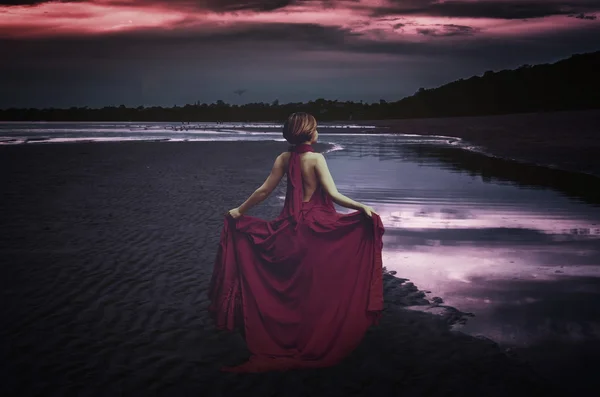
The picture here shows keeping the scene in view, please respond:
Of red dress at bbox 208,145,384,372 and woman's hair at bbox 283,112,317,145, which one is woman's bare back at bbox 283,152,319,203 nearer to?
red dress at bbox 208,145,384,372

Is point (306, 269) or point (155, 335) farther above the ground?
point (306, 269)

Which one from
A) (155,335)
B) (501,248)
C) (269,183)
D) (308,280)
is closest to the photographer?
(308,280)

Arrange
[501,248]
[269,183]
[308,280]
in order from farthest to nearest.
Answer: [501,248] < [269,183] < [308,280]

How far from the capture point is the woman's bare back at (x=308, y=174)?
18.0 feet

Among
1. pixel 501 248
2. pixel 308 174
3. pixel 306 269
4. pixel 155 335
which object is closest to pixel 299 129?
pixel 308 174

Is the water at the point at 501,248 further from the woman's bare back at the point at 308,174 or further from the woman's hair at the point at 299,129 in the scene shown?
the woman's hair at the point at 299,129

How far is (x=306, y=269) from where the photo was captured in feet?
17.8

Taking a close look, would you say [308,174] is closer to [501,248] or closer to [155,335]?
[155,335]

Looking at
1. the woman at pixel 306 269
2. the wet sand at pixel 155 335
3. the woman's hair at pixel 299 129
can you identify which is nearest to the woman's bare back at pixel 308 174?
the woman at pixel 306 269

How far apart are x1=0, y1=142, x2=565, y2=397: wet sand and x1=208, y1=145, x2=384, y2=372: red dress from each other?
0.25 meters

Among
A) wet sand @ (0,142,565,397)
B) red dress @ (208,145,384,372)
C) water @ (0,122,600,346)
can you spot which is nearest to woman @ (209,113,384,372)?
red dress @ (208,145,384,372)

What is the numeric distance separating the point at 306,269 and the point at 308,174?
812mm

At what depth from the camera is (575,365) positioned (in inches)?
206

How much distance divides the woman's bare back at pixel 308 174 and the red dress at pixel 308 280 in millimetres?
39
